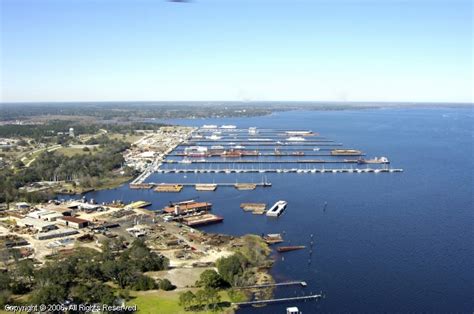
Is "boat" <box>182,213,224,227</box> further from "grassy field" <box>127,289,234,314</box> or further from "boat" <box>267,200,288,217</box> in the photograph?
"grassy field" <box>127,289,234,314</box>

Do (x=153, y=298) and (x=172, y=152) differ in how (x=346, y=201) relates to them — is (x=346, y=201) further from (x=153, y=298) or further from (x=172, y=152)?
(x=172, y=152)

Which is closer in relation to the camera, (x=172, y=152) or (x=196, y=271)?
(x=196, y=271)

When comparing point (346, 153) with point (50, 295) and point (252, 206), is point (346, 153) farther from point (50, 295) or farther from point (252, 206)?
point (50, 295)

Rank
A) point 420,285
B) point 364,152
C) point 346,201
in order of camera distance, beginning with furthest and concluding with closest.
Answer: point 364,152 < point 346,201 < point 420,285

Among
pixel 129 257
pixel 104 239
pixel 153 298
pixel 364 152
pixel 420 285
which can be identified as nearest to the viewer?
pixel 153 298

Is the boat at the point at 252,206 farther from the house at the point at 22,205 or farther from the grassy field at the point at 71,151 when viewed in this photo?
the grassy field at the point at 71,151

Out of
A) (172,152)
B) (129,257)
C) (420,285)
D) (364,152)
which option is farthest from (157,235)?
(364,152)

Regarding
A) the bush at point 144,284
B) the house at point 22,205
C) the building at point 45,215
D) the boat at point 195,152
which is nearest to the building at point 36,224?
the building at point 45,215
